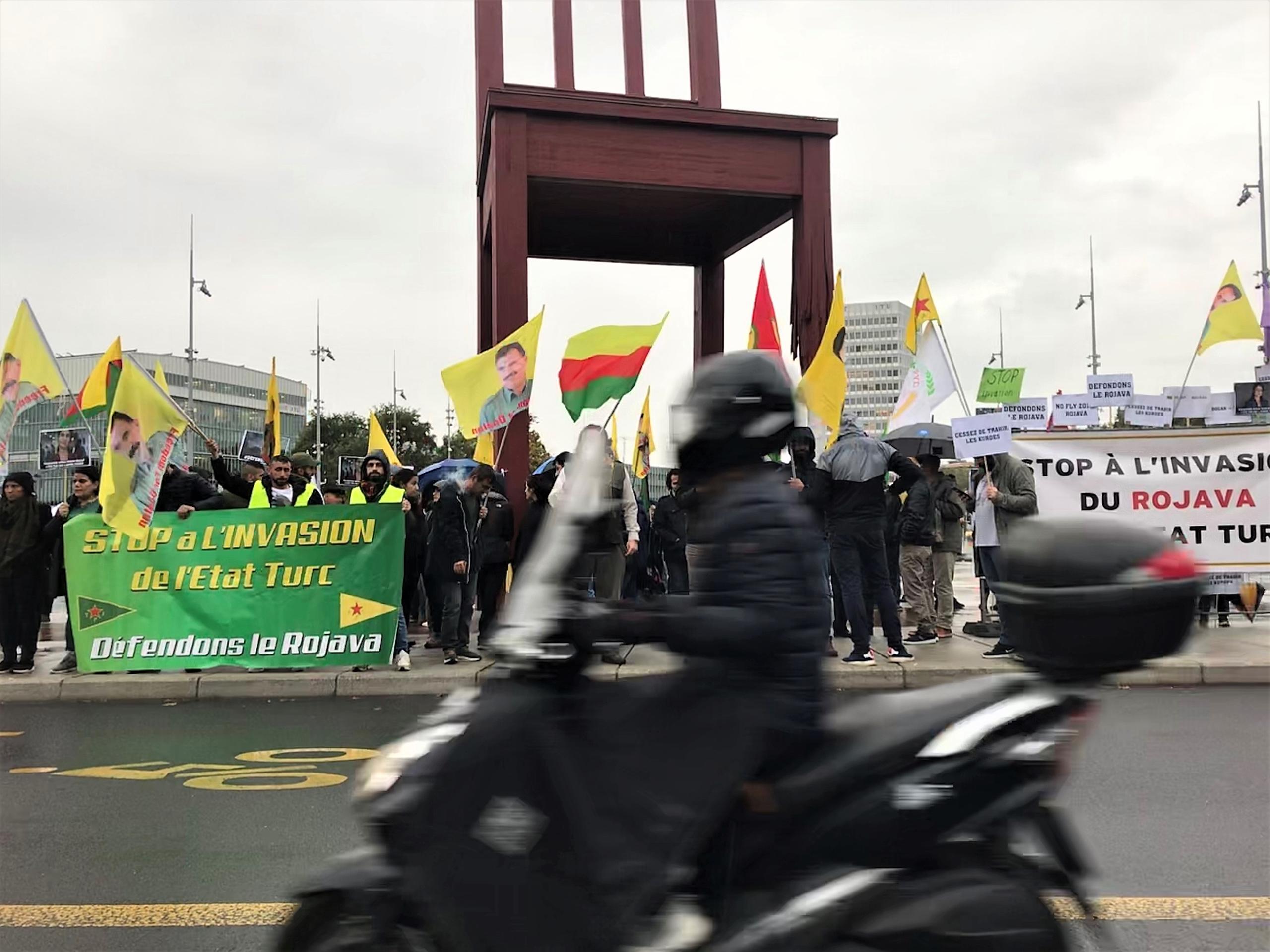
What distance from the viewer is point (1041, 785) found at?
223 cm

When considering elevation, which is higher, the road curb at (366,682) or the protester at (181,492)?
the protester at (181,492)

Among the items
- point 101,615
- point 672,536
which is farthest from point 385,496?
point 672,536

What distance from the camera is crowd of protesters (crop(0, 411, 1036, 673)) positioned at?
329 inches

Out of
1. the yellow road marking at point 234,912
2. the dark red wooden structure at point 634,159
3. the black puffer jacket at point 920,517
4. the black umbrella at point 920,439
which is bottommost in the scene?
the yellow road marking at point 234,912

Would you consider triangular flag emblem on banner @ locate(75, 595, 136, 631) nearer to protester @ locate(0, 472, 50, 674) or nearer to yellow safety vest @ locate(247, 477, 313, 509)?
protester @ locate(0, 472, 50, 674)

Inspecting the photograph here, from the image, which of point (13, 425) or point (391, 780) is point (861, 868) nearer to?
point (391, 780)

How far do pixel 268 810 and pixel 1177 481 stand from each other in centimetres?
872

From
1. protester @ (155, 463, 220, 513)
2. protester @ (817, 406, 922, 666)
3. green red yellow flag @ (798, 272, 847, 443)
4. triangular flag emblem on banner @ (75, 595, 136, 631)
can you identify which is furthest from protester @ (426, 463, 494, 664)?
protester @ (817, 406, 922, 666)

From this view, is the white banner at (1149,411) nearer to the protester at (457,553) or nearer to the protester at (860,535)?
the protester at (860,535)

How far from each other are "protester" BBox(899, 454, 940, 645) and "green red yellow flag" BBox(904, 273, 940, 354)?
1.40 m

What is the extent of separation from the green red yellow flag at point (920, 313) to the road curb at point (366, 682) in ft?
11.9

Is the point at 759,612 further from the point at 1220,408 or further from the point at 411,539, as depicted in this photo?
the point at 1220,408

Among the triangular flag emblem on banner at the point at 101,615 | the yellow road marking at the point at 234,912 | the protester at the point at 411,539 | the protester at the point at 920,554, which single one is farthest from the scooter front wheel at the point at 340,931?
the protester at the point at 920,554

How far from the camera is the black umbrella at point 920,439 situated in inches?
451
